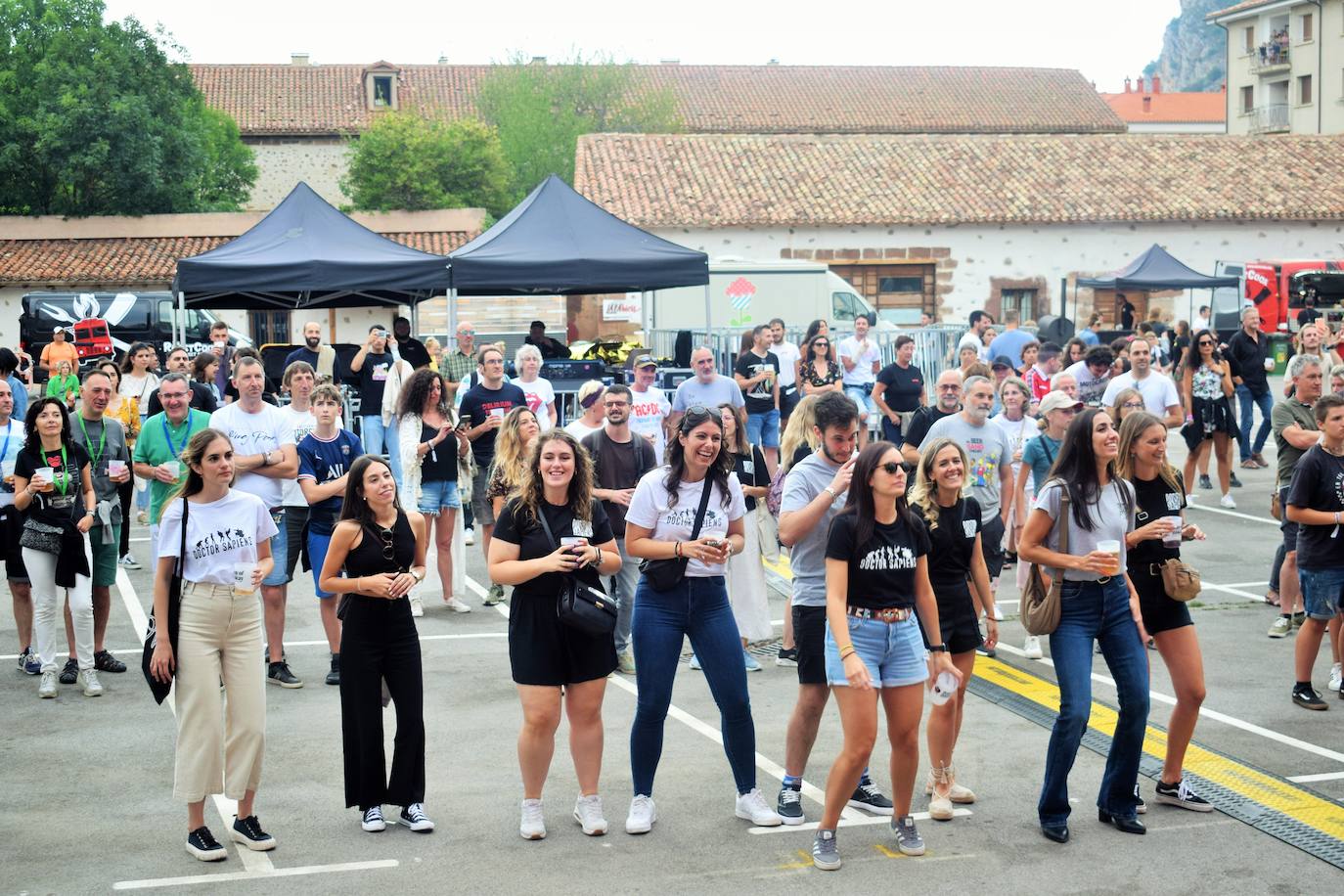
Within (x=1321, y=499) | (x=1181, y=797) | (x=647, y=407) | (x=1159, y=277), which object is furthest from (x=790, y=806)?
(x=1159, y=277)

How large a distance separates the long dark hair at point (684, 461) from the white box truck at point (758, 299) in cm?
1952

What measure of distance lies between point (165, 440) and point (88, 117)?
3714 cm

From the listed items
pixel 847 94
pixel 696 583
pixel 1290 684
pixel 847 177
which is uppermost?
pixel 847 94

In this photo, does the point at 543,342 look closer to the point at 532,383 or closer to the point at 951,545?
the point at 532,383

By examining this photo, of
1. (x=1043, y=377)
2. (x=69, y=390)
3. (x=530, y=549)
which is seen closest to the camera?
(x=530, y=549)

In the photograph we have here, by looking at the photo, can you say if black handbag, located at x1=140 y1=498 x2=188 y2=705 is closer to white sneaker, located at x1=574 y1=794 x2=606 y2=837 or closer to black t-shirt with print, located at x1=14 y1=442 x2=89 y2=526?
white sneaker, located at x1=574 y1=794 x2=606 y2=837

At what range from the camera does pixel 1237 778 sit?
645cm

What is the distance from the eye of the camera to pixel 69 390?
12.1 metres

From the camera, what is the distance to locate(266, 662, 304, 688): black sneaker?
8.16 meters

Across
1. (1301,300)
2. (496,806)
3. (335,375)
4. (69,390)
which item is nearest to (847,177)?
(1301,300)

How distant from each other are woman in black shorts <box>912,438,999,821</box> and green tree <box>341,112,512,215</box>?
140 feet

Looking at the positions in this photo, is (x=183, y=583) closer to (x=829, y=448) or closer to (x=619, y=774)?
(x=619, y=774)

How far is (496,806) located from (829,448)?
209 centimetres

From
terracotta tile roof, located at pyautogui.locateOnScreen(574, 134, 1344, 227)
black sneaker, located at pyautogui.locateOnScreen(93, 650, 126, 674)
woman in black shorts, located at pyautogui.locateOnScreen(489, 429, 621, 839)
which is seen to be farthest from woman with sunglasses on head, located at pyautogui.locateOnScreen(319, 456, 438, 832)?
terracotta tile roof, located at pyautogui.locateOnScreen(574, 134, 1344, 227)
